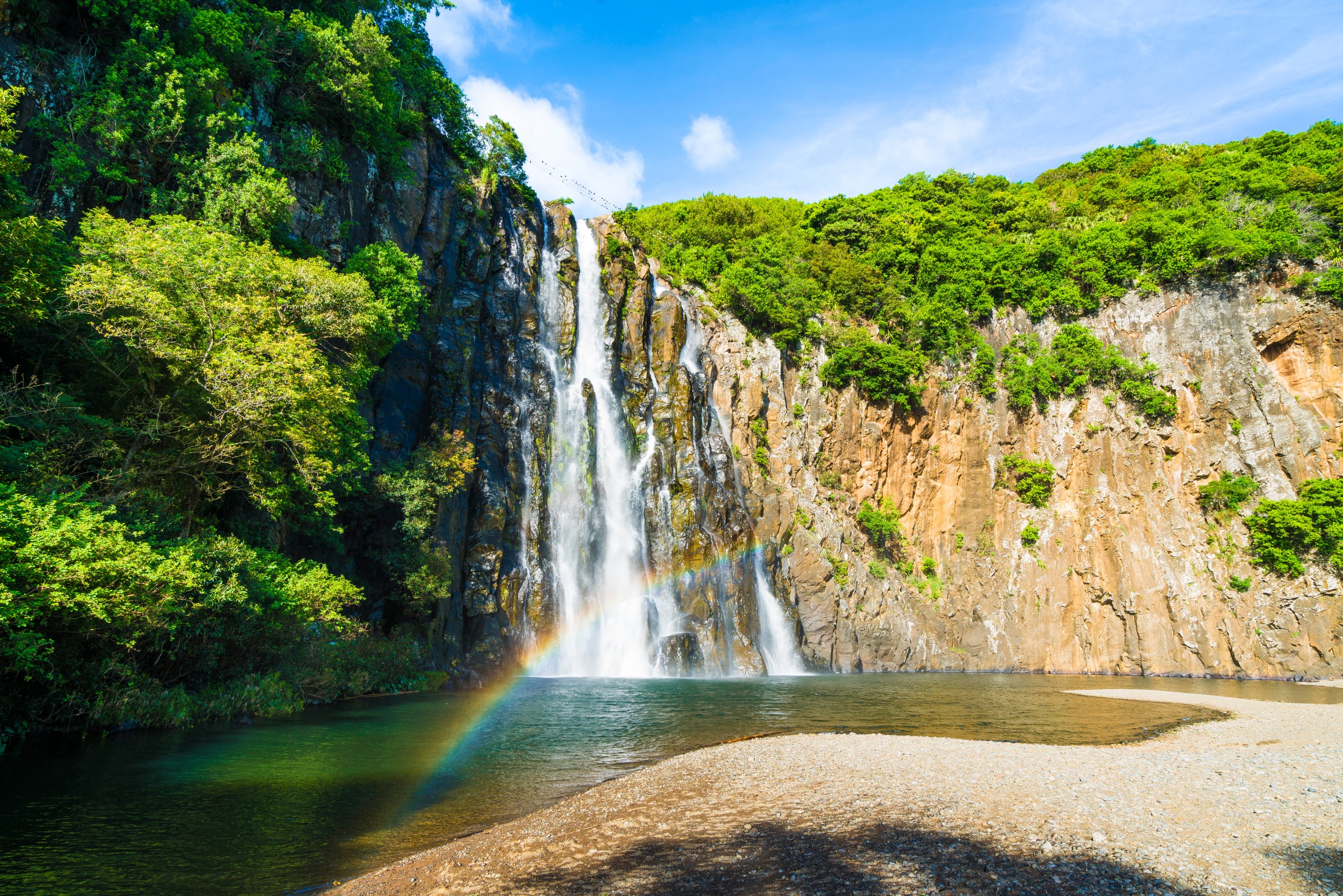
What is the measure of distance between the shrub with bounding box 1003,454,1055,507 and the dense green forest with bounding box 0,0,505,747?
36170 mm

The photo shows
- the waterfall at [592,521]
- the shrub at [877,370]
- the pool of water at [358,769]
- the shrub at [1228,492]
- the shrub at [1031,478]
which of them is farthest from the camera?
the shrub at [877,370]

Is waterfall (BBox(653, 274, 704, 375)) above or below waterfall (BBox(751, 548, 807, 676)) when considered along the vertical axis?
above

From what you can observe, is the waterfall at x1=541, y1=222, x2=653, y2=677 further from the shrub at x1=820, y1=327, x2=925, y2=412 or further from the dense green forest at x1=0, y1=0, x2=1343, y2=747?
the shrub at x1=820, y1=327, x2=925, y2=412

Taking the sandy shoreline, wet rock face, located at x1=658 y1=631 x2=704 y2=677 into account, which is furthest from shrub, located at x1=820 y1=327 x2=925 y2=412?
the sandy shoreline

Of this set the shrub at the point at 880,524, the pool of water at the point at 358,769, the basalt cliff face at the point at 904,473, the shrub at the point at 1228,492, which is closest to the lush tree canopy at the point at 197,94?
the basalt cliff face at the point at 904,473

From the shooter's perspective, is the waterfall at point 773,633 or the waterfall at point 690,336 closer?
the waterfall at point 773,633

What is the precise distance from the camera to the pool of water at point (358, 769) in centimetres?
659

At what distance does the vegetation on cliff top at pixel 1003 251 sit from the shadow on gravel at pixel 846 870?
3916cm

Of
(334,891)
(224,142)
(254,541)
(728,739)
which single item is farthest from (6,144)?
(728,739)

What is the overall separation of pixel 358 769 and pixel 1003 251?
165 feet

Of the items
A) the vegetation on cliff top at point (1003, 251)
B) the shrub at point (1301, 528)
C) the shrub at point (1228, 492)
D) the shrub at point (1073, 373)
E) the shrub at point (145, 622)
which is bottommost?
the shrub at point (145, 622)

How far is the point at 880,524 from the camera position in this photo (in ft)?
132

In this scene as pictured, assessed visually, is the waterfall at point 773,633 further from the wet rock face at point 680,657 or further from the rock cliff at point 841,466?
the wet rock face at point 680,657

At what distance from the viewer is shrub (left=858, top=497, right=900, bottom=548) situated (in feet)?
132
